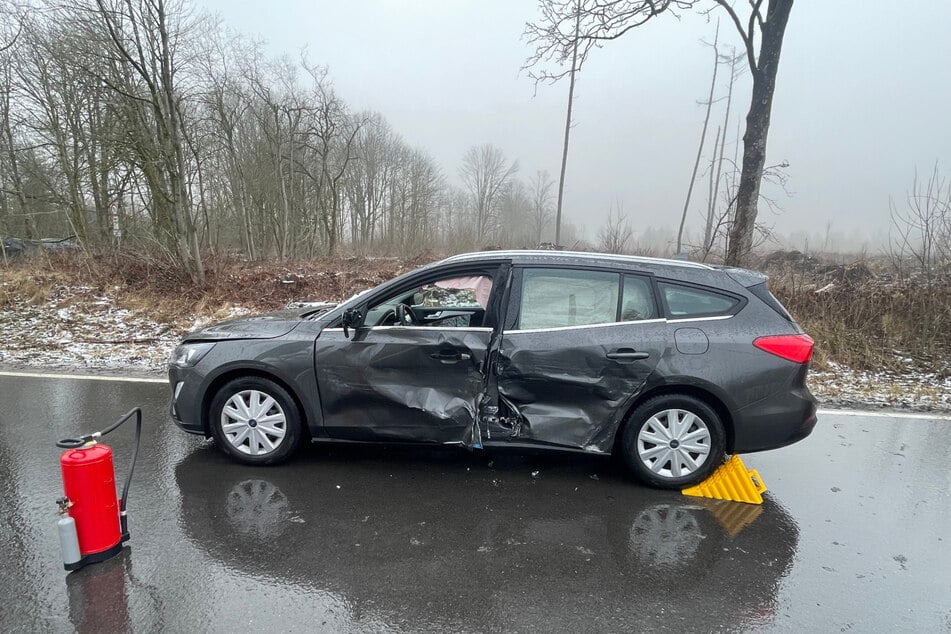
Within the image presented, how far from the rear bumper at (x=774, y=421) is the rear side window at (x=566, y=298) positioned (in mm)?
1202

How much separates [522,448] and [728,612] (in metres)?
1.64

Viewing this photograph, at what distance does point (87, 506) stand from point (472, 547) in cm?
212

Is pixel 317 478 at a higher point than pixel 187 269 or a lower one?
lower

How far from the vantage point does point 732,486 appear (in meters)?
3.75

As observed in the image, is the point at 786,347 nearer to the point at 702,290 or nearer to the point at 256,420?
the point at 702,290

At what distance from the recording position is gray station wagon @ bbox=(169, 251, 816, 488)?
3.62 meters

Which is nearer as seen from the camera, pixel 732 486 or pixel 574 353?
pixel 574 353

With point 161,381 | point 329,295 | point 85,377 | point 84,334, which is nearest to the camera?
point 161,381

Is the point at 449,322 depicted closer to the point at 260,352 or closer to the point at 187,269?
the point at 260,352

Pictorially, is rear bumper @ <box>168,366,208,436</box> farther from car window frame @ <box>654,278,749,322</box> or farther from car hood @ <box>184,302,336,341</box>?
car window frame @ <box>654,278,749,322</box>

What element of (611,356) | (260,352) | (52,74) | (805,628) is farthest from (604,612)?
(52,74)

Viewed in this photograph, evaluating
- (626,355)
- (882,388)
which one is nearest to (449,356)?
(626,355)

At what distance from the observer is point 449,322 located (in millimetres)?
3979

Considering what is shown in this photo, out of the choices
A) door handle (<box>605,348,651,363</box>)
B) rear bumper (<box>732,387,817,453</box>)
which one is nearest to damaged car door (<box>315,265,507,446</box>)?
door handle (<box>605,348,651,363</box>)
